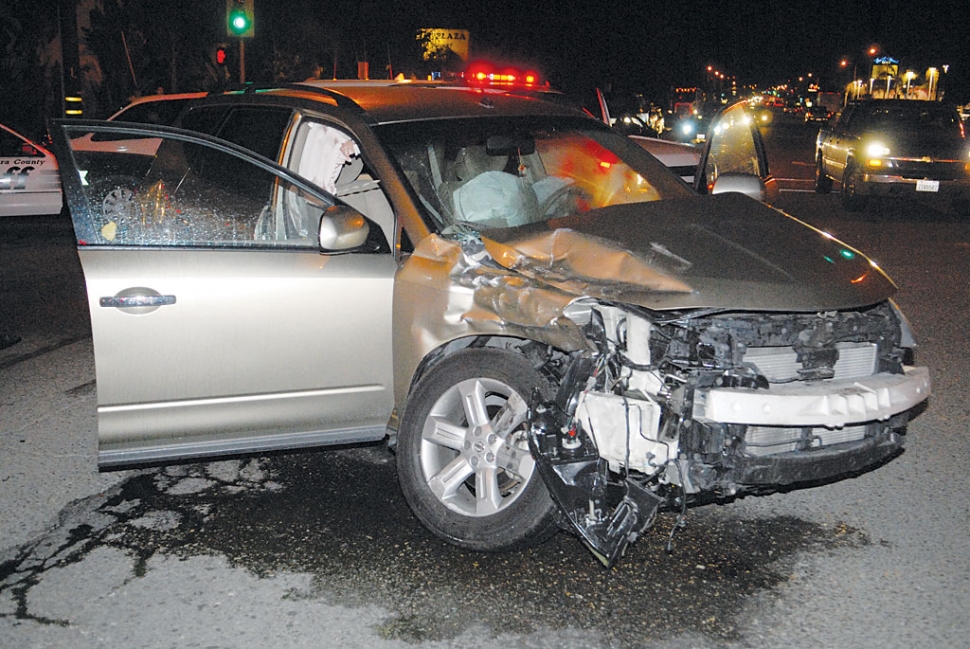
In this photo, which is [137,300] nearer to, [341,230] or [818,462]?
[341,230]

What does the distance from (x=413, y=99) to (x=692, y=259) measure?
72.7 inches

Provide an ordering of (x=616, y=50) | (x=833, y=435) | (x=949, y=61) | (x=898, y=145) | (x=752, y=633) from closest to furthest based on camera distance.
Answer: (x=752, y=633) → (x=833, y=435) → (x=898, y=145) → (x=616, y=50) → (x=949, y=61)

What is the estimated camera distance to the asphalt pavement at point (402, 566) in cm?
364

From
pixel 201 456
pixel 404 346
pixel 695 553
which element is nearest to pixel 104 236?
pixel 201 456

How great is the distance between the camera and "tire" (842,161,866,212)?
1670 centimetres

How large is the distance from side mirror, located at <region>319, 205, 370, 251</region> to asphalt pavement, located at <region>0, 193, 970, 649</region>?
3.98 ft

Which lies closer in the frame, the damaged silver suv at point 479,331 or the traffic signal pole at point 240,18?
the damaged silver suv at point 479,331

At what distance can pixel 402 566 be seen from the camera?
413 cm

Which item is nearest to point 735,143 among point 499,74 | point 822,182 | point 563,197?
point 563,197

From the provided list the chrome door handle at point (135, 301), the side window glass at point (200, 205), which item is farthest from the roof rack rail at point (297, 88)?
the chrome door handle at point (135, 301)

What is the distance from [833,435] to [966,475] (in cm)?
149

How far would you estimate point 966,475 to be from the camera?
5.12 meters

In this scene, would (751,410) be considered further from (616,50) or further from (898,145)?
(616,50)

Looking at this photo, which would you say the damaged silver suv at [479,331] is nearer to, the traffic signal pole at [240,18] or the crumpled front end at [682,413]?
the crumpled front end at [682,413]
